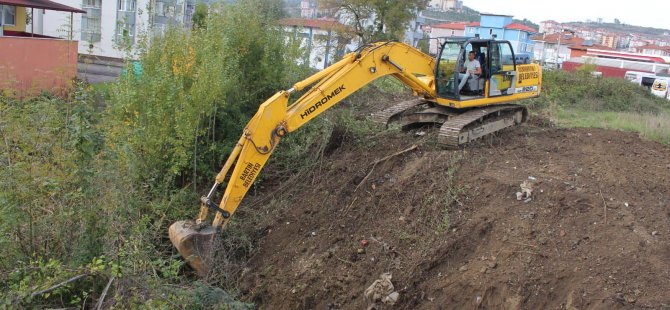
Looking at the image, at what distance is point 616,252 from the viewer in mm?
7281

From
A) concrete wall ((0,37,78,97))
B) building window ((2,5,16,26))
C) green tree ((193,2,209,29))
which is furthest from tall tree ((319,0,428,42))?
concrete wall ((0,37,78,97))

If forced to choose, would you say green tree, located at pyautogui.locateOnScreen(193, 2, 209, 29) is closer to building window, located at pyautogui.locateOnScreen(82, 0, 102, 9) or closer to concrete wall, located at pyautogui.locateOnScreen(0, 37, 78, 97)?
concrete wall, located at pyautogui.locateOnScreen(0, 37, 78, 97)

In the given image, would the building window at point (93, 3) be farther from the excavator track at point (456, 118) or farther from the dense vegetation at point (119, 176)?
the excavator track at point (456, 118)

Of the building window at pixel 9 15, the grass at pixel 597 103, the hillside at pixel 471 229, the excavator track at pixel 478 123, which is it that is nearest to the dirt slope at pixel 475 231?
the hillside at pixel 471 229

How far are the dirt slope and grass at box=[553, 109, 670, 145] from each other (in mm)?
2221

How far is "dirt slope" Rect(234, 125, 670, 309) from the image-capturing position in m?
7.11

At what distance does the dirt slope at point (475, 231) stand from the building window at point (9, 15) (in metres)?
21.9

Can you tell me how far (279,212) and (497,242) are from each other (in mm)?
3609

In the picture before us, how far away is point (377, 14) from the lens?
1471 inches

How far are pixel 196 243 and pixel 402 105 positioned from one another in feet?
17.8

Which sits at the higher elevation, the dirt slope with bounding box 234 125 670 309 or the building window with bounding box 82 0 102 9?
the building window with bounding box 82 0 102 9

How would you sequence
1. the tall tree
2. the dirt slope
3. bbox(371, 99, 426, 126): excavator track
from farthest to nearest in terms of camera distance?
the tall tree
bbox(371, 99, 426, 126): excavator track
the dirt slope

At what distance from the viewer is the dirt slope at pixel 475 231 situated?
7113 millimetres

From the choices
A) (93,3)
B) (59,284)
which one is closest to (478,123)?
(59,284)
